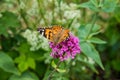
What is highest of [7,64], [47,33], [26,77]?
[47,33]

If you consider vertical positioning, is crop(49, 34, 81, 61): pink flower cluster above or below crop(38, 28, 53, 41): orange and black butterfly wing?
below

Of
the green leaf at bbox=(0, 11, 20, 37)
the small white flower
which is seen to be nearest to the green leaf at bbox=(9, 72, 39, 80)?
the small white flower

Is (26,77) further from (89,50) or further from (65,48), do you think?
(65,48)

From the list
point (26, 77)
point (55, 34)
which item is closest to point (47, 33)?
point (55, 34)

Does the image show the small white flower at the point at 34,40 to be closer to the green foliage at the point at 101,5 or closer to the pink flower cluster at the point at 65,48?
the green foliage at the point at 101,5

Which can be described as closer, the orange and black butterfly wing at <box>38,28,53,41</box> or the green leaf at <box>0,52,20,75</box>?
the orange and black butterfly wing at <box>38,28,53,41</box>

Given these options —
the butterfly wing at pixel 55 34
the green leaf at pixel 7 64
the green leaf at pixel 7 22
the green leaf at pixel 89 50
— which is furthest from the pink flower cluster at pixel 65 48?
the green leaf at pixel 7 22

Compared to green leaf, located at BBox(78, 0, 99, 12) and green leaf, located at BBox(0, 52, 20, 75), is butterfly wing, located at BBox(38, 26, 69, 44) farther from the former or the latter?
green leaf, located at BBox(0, 52, 20, 75)

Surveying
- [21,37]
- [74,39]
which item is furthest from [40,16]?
[74,39]

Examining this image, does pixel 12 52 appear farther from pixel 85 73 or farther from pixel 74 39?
pixel 74 39
